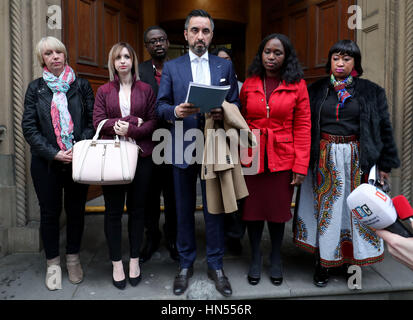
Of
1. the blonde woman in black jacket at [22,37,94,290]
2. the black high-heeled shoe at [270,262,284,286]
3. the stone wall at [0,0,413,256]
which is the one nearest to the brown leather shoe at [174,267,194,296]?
the black high-heeled shoe at [270,262,284,286]

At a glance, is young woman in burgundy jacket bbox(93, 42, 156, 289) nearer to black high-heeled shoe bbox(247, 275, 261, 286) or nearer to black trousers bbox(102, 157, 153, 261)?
black trousers bbox(102, 157, 153, 261)

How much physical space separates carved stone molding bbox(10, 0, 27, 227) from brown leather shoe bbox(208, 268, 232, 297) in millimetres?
1901

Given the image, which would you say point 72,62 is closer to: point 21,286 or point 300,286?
point 21,286

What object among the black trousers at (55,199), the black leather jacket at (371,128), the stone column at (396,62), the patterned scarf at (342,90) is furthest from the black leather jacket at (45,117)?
the stone column at (396,62)

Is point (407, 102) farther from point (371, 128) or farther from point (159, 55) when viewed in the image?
point (159, 55)

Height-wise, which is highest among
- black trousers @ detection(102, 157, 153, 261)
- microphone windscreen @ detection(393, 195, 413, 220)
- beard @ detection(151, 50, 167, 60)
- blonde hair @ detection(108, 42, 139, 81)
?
beard @ detection(151, 50, 167, 60)

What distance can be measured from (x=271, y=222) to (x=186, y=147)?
87cm

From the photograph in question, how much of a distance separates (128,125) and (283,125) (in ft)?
3.52

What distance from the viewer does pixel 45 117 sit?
7.77 feet

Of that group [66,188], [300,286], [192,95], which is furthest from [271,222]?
[66,188]

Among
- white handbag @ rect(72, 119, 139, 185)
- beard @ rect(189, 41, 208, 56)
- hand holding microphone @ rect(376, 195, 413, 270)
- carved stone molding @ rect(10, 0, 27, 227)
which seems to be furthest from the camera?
carved stone molding @ rect(10, 0, 27, 227)

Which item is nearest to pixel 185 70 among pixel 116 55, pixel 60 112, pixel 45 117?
pixel 116 55

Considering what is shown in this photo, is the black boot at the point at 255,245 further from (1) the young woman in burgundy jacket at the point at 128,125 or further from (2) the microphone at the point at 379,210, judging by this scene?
(2) the microphone at the point at 379,210

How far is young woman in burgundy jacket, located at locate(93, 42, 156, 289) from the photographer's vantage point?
7.65 ft
